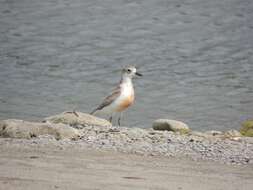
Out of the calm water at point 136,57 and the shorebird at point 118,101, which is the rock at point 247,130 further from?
the shorebird at point 118,101

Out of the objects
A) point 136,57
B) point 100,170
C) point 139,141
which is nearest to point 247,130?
point 139,141

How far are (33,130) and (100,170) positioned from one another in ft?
8.48

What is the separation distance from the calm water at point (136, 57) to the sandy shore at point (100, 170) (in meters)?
6.15

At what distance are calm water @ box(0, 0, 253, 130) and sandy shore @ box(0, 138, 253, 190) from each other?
615 centimetres

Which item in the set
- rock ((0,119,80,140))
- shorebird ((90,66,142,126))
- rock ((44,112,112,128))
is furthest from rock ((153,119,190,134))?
rock ((0,119,80,140))

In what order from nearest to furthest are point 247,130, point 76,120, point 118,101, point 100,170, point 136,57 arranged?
point 100,170 → point 76,120 → point 247,130 → point 118,101 → point 136,57

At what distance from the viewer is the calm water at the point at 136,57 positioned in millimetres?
17281

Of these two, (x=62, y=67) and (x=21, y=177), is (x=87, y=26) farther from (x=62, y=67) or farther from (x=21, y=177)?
(x=21, y=177)

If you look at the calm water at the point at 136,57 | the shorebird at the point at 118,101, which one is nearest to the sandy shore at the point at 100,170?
the shorebird at the point at 118,101

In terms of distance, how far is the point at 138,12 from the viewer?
25344mm

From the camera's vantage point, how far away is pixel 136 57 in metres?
21.1

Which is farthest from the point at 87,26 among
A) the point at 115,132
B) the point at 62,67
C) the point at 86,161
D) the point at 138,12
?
the point at 86,161

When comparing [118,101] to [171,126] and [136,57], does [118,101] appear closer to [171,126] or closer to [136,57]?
[171,126]

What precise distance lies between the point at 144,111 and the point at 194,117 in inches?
45.8
